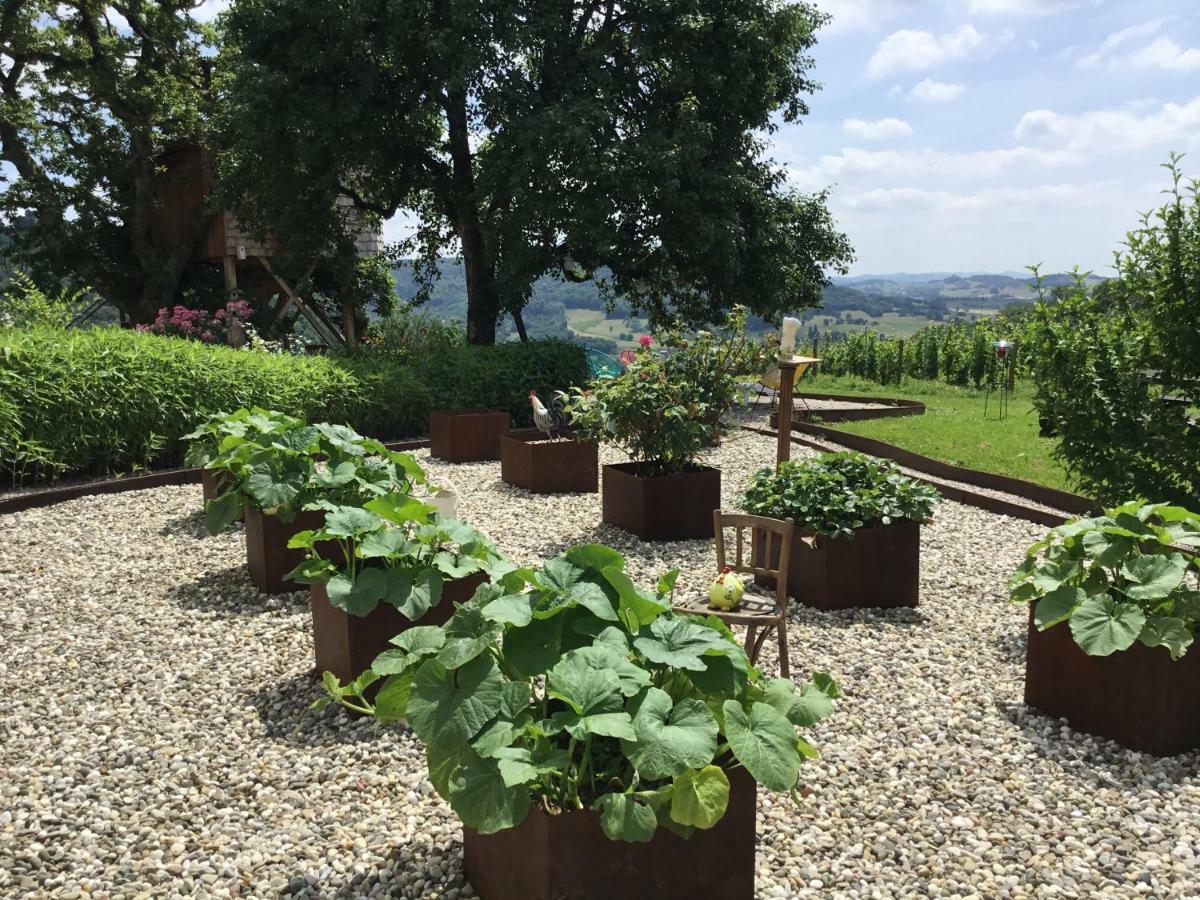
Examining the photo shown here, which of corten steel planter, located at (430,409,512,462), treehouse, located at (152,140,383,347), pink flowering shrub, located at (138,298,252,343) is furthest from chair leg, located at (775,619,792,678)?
treehouse, located at (152,140,383,347)

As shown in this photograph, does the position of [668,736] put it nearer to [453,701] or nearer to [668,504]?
[453,701]

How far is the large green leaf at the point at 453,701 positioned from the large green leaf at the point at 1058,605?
6.99 ft

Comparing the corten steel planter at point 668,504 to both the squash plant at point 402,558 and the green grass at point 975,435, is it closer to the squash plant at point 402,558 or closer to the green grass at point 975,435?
the green grass at point 975,435

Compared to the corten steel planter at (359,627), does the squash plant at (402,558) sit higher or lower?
higher

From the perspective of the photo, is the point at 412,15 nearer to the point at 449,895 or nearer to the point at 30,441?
the point at 30,441

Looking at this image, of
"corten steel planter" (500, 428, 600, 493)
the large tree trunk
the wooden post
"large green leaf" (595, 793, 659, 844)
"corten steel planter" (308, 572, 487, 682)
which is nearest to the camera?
"large green leaf" (595, 793, 659, 844)

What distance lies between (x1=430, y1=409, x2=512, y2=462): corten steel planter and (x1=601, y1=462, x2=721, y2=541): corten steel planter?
10.4ft

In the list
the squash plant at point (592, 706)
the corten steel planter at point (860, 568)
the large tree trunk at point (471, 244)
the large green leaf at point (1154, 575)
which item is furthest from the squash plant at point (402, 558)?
the large tree trunk at point (471, 244)

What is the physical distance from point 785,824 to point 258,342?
9.69 metres

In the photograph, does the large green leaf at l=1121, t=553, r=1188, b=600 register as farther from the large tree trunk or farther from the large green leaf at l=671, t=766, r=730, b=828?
the large tree trunk

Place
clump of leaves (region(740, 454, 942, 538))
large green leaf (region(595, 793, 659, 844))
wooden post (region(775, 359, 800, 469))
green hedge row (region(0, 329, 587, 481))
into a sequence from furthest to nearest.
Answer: green hedge row (region(0, 329, 587, 481)) < wooden post (region(775, 359, 800, 469)) < clump of leaves (region(740, 454, 942, 538)) < large green leaf (region(595, 793, 659, 844))

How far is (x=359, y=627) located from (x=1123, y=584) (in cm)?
277

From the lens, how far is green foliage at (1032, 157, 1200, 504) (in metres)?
4.65

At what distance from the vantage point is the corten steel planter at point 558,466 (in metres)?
7.59
